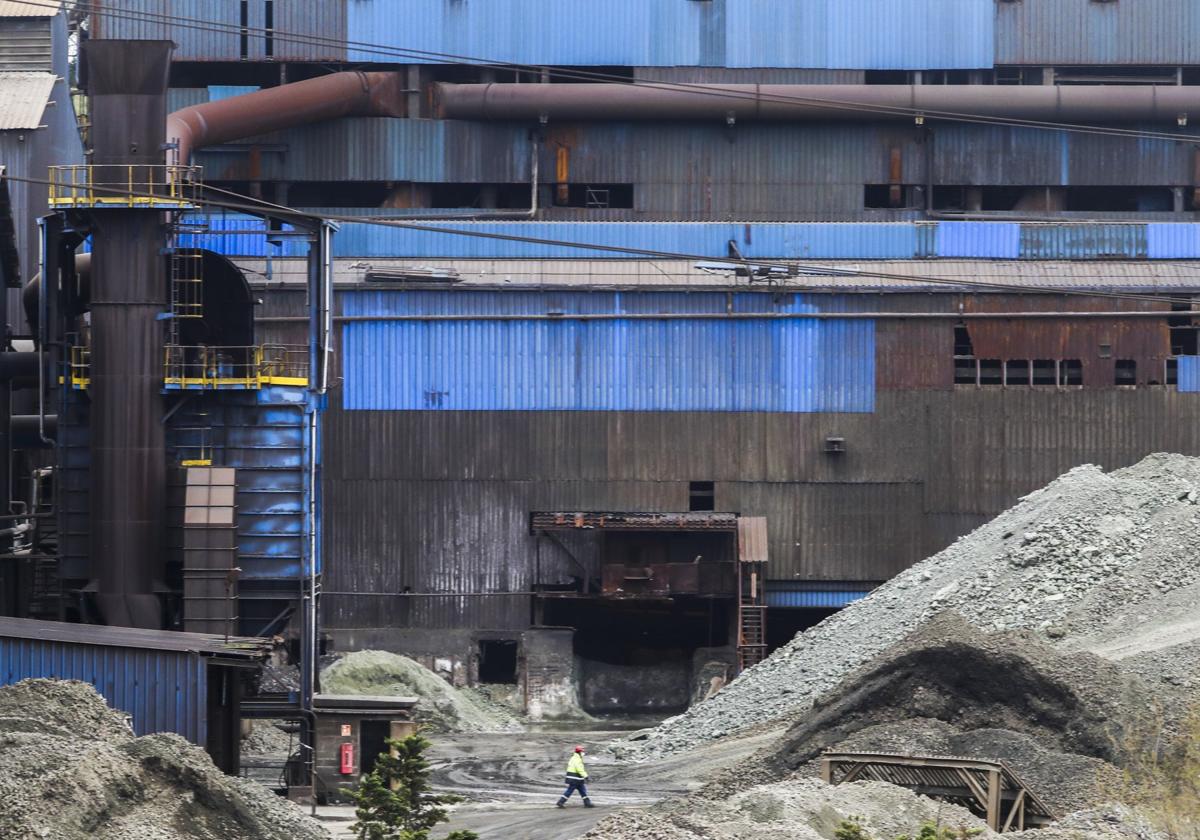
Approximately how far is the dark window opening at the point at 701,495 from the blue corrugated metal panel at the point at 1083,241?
26.2 feet

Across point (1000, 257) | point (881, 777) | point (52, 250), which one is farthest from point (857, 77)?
point (881, 777)

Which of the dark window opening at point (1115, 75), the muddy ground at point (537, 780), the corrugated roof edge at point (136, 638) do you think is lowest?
the muddy ground at point (537, 780)

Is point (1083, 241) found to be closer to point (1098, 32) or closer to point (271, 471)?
point (1098, 32)

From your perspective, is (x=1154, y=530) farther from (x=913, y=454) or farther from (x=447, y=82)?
(x=447, y=82)

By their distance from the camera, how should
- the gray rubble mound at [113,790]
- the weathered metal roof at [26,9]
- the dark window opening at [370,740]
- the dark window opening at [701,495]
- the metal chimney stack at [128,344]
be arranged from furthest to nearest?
the weathered metal roof at [26,9] → the dark window opening at [701,495] → the metal chimney stack at [128,344] → the dark window opening at [370,740] → the gray rubble mound at [113,790]

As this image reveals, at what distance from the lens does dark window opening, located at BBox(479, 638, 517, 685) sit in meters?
41.7

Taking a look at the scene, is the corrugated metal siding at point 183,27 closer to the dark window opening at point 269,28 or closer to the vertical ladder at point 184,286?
the dark window opening at point 269,28

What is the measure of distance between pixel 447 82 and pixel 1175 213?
654 inches

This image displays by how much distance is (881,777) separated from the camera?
24.2 m

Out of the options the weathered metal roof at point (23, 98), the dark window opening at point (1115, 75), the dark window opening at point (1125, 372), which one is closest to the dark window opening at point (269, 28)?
the weathered metal roof at point (23, 98)

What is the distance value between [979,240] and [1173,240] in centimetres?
397

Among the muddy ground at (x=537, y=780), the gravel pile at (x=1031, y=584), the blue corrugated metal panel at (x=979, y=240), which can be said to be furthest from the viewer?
the blue corrugated metal panel at (x=979, y=240)

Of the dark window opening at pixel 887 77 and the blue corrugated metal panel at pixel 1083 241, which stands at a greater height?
the dark window opening at pixel 887 77

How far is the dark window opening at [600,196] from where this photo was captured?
47125 mm
